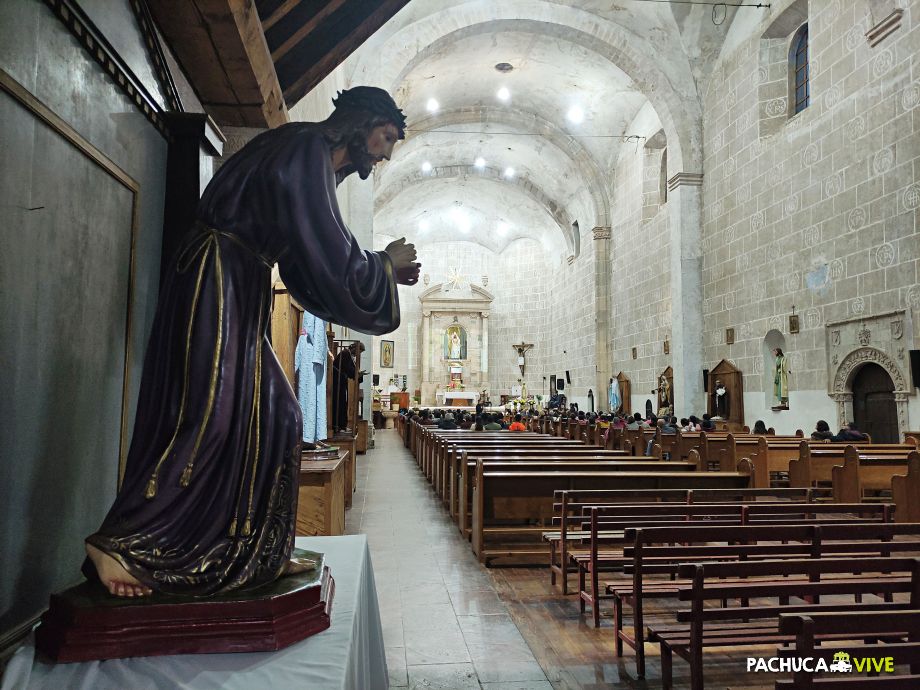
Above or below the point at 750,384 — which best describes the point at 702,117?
above

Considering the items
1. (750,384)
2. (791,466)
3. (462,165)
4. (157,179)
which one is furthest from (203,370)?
(462,165)

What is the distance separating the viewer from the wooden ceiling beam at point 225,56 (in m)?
2.09

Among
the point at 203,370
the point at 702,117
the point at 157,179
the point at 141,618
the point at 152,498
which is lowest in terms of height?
the point at 141,618

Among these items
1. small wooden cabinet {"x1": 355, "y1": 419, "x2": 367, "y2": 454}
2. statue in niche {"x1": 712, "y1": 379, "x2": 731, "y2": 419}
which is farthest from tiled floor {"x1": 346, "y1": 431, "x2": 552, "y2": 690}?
statue in niche {"x1": 712, "y1": 379, "x2": 731, "y2": 419}

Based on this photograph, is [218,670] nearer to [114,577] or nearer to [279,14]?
[114,577]

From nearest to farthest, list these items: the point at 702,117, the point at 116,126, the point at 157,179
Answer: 1. the point at 116,126
2. the point at 157,179
3. the point at 702,117

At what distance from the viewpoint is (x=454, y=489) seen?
6918mm

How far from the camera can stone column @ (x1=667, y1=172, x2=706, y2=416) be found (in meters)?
15.2

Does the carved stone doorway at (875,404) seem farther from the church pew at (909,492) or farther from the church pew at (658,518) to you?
the church pew at (658,518)

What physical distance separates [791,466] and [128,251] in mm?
6341

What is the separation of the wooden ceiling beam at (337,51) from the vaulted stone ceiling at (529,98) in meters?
10.7

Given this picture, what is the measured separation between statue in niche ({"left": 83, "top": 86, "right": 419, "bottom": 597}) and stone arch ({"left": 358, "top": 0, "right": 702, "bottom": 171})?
45.7ft

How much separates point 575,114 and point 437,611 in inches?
691

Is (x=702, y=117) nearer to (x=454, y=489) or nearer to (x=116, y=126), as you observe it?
(x=454, y=489)
